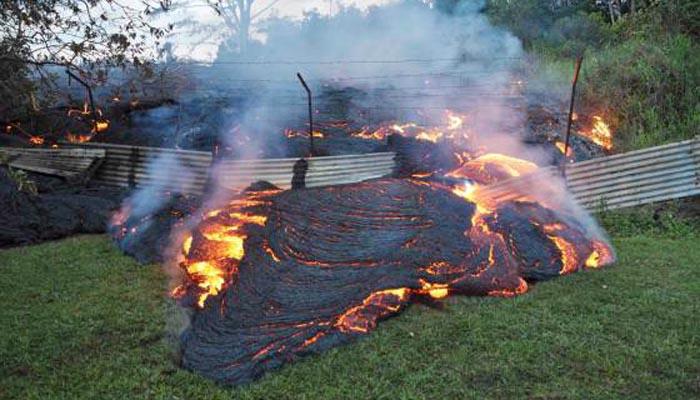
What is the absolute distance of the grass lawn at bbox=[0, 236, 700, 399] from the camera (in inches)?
165

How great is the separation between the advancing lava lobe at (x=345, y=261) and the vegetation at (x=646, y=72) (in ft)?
16.5

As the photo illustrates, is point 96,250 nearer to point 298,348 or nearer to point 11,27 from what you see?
point 11,27

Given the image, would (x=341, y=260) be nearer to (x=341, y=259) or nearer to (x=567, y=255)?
(x=341, y=259)

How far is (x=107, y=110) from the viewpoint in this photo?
1312cm

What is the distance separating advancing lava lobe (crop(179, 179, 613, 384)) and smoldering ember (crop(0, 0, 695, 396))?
2 cm

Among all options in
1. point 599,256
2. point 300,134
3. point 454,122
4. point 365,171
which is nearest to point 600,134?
point 454,122

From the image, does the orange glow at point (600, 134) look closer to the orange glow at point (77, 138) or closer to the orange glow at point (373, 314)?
the orange glow at point (373, 314)

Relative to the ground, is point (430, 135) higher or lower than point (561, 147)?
higher

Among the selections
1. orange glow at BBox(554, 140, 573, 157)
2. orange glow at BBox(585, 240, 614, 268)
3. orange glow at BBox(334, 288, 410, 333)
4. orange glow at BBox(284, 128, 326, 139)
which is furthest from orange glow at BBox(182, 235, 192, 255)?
orange glow at BBox(554, 140, 573, 157)

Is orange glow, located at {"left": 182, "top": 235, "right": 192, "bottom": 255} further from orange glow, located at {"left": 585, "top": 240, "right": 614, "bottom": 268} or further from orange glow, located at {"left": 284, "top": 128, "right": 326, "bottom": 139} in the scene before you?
orange glow, located at {"left": 585, "top": 240, "right": 614, "bottom": 268}

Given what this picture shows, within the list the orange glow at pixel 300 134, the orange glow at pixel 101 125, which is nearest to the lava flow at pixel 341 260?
the orange glow at pixel 300 134

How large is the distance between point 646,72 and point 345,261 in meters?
9.30

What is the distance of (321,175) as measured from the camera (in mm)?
9852

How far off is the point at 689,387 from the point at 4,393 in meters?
4.97
